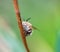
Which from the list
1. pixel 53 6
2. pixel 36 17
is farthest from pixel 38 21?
pixel 53 6

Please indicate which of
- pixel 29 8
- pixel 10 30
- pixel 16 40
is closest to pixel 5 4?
pixel 29 8

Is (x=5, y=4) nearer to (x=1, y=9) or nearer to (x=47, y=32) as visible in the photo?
(x=1, y=9)

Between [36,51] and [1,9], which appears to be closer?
[36,51]

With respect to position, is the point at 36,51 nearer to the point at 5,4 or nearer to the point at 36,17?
the point at 36,17

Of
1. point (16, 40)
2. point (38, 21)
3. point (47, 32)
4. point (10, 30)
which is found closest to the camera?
point (16, 40)

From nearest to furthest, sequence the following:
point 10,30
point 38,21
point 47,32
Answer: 1. point 10,30
2. point 47,32
3. point 38,21

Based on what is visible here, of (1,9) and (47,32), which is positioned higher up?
(1,9)
